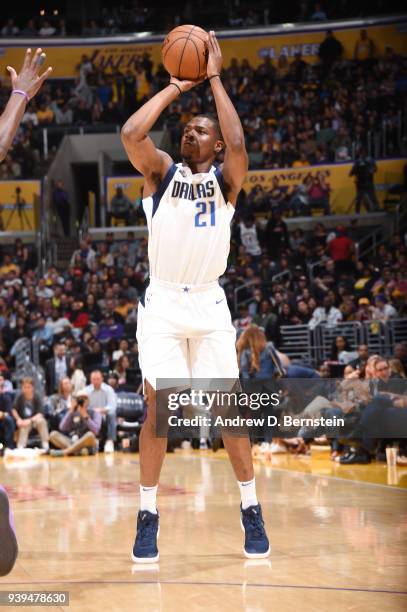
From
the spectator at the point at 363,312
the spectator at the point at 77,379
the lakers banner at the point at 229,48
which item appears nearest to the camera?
the spectator at the point at 77,379

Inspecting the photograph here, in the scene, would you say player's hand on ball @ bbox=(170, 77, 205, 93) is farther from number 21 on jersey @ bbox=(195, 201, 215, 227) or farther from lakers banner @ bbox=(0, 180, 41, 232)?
lakers banner @ bbox=(0, 180, 41, 232)

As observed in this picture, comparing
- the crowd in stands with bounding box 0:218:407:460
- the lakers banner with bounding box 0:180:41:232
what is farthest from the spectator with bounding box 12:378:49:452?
the lakers banner with bounding box 0:180:41:232

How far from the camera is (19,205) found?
2330cm

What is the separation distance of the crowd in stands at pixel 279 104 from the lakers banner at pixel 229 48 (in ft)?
1.02

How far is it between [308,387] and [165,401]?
19.5 ft

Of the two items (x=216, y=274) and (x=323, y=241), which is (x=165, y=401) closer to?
(x=216, y=274)

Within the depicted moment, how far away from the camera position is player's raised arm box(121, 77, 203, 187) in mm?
4676

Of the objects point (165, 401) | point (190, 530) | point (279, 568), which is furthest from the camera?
point (190, 530)

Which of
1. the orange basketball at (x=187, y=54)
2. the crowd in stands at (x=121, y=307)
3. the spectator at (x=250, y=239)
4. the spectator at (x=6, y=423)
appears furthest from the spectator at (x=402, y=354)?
the spectator at (x=250, y=239)

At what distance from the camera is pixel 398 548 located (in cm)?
490

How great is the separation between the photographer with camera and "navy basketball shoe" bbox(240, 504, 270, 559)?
785cm

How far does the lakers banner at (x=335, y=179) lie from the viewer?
2086cm

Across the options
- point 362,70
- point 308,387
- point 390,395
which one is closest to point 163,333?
point 390,395

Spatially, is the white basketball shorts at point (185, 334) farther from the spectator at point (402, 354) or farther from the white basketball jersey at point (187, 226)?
the spectator at point (402, 354)
